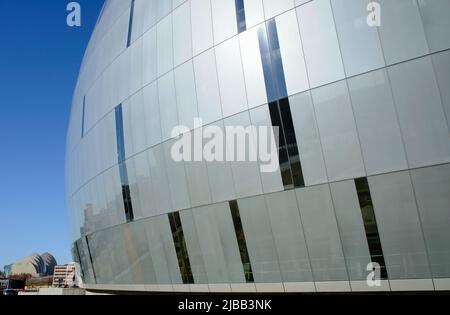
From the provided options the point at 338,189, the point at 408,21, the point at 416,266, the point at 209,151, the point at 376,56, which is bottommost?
the point at 416,266

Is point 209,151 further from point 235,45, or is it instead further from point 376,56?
point 376,56

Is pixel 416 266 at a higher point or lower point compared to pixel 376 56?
lower

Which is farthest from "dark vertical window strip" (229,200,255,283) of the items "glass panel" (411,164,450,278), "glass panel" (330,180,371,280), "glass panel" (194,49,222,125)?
"glass panel" (411,164,450,278)

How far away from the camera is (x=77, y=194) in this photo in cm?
2588

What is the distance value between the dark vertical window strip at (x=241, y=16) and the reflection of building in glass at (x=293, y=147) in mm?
51

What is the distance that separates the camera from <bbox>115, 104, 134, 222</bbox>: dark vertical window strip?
18.1 metres

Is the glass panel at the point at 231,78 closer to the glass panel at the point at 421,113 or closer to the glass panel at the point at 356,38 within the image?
the glass panel at the point at 356,38

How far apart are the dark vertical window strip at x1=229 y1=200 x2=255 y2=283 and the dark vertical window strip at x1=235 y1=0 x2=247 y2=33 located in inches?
250

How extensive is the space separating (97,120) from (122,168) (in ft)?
15.3

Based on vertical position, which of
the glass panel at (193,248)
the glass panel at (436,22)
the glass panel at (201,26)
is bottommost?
the glass panel at (193,248)

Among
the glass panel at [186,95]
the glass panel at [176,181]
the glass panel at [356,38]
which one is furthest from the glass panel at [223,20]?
the glass panel at [176,181]

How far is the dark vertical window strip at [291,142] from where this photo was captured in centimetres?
1179

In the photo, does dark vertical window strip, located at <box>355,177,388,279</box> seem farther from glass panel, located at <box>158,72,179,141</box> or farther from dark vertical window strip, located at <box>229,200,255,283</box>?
glass panel, located at <box>158,72,179,141</box>
